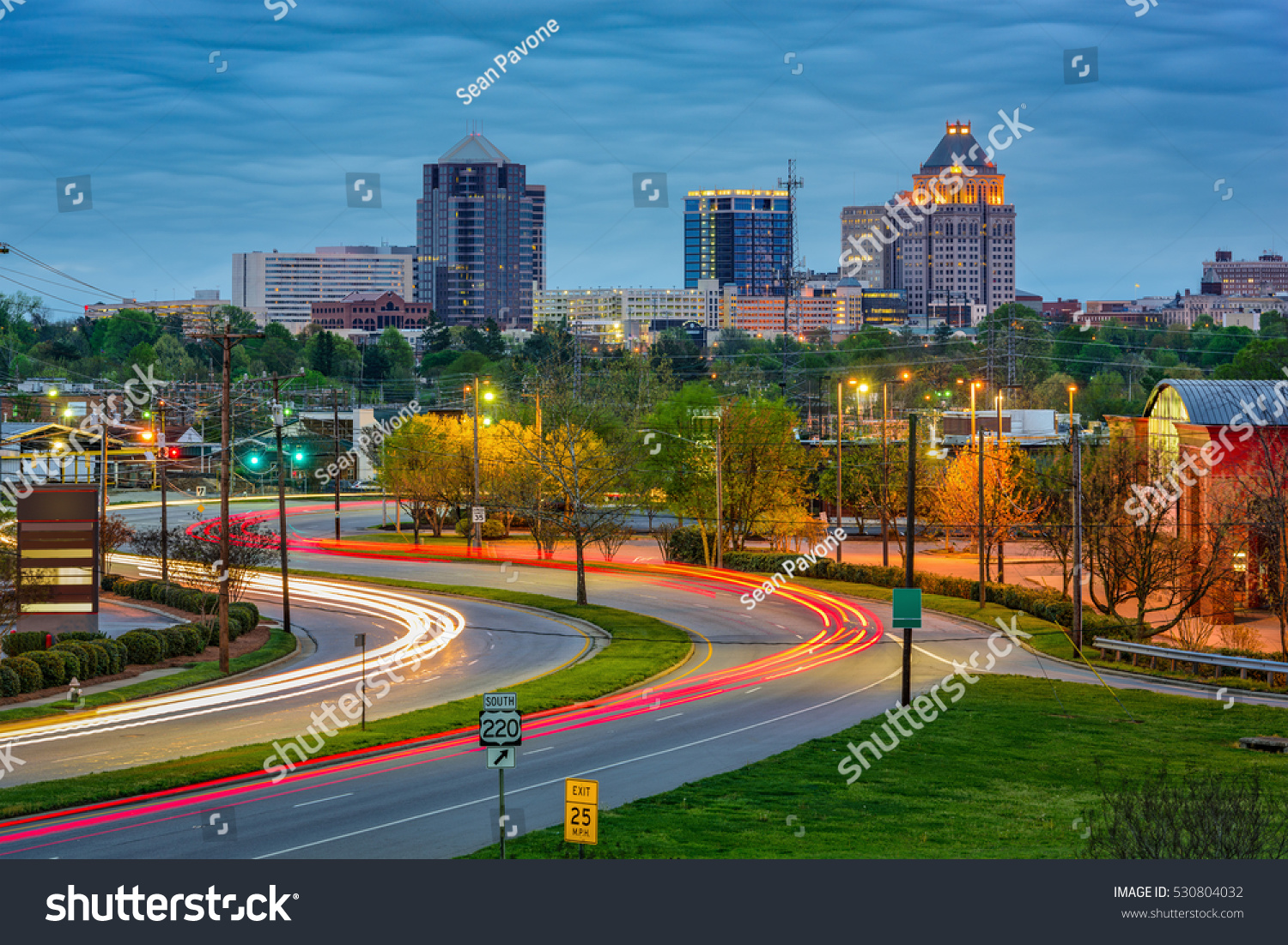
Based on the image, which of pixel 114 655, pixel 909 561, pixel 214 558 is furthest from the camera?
pixel 214 558

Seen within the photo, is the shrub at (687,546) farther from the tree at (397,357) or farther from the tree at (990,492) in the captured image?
the tree at (397,357)

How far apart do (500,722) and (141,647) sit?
24.6 meters

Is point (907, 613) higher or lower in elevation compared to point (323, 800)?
higher

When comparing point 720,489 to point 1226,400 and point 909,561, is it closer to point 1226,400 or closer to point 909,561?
point 1226,400

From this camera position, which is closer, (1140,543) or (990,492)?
(1140,543)

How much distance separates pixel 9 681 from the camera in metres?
32.0

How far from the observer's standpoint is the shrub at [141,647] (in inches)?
1470

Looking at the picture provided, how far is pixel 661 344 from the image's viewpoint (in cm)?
18575

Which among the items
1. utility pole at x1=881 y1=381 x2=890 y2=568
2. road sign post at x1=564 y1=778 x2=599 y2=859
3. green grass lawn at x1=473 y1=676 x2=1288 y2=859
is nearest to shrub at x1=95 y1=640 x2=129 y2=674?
green grass lawn at x1=473 y1=676 x2=1288 y2=859

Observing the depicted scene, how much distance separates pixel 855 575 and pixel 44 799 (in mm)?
41855

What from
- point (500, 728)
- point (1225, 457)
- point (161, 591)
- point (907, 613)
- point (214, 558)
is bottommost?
point (161, 591)

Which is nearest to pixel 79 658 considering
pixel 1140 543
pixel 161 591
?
pixel 161 591

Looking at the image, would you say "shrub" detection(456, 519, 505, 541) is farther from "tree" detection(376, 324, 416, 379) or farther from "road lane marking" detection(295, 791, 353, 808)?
"tree" detection(376, 324, 416, 379)

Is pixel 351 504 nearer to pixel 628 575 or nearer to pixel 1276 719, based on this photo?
pixel 628 575
